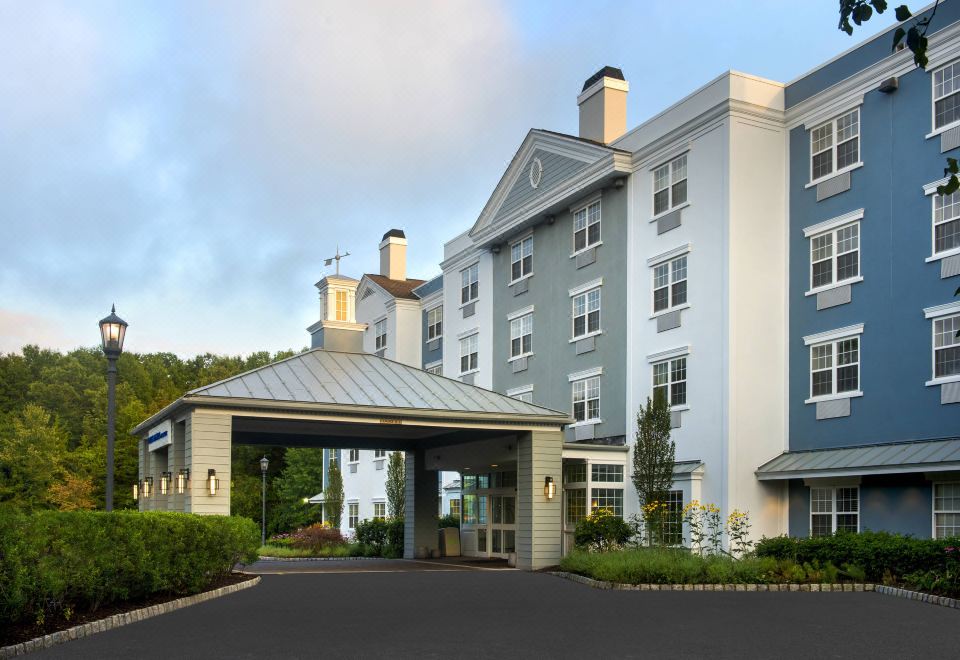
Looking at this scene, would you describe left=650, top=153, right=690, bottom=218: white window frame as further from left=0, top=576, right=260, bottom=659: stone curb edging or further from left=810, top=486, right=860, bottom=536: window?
left=0, top=576, right=260, bottom=659: stone curb edging

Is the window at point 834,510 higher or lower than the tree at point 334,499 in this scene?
higher

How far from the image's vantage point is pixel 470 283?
39969 mm

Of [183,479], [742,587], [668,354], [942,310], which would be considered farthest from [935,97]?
[183,479]

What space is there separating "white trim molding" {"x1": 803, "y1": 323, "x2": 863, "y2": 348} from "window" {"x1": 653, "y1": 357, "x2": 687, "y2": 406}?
10.8ft

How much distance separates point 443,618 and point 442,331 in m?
29.9

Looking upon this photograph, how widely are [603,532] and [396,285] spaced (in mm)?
26929

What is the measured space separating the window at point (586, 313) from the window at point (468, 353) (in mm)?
7367

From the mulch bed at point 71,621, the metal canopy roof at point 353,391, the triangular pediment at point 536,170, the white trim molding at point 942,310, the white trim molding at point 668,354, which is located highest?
the triangular pediment at point 536,170

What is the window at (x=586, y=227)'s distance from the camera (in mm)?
31484

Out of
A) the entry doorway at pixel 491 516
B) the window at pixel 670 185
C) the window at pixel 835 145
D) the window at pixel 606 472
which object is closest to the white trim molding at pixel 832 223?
the window at pixel 835 145

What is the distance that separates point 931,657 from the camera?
10773 mm

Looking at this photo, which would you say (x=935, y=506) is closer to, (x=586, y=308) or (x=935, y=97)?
(x=935, y=97)

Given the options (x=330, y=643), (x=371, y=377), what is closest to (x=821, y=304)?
(x=371, y=377)

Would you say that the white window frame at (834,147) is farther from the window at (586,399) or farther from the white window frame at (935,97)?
the window at (586,399)
